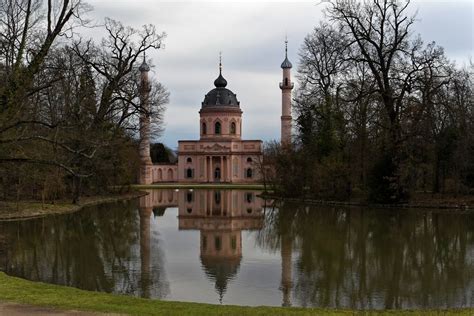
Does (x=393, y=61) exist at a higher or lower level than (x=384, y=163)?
higher

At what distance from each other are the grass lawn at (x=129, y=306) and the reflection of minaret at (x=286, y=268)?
5.17ft

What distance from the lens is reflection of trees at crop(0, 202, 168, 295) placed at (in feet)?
40.0

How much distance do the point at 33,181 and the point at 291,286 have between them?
19556 mm

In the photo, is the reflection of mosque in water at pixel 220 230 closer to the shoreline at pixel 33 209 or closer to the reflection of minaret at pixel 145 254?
the reflection of minaret at pixel 145 254

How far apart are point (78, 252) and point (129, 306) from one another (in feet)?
25.4

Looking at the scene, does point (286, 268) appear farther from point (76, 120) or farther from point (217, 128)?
point (217, 128)

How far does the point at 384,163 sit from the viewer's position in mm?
31781

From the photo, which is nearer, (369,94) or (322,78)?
(369,94)

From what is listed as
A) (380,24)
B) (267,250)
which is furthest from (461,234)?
(380,24)

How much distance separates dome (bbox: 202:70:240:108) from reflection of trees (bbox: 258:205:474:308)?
55675 millimetres

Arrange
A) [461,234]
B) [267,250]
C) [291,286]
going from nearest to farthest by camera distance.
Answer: [291,286], [267,250], [461,234]

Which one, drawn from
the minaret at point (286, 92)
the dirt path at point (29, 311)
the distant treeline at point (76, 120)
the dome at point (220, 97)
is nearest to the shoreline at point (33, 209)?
the distant treeline at point (76, 120)

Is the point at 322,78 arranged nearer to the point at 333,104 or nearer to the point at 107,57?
the point at 333,104

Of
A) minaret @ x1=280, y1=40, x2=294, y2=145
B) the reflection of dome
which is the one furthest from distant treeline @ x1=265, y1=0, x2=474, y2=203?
minaret @ x1=280, y1=40, x2=294, y2=145
